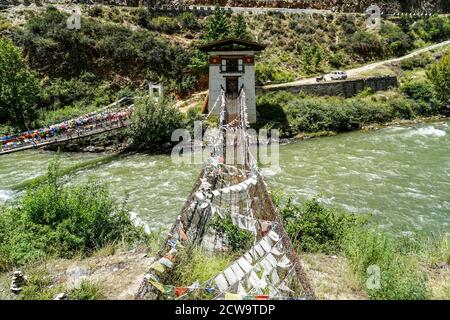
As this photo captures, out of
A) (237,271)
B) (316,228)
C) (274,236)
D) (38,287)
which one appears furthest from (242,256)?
(316,228)

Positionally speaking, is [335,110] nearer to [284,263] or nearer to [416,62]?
[416,62]

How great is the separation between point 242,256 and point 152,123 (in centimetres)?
1640

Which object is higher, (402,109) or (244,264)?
(402,109)

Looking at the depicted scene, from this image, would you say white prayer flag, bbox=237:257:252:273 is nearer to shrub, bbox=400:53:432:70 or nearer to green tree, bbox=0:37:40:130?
green tree, bbox=0:37:40:130

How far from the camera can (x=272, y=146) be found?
70.6 feet

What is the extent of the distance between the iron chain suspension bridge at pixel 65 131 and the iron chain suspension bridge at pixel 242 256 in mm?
12312

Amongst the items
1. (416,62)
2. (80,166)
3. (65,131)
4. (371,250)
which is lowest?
(80,166)

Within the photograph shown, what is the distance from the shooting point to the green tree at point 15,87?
70.2ft

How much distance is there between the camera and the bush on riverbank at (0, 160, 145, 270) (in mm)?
7383

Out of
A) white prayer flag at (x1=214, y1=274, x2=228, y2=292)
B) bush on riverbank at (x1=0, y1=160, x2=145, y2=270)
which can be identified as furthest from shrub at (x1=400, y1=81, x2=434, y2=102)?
white prayer flag at (x1=214, y1=274, x2=228, y2=292)

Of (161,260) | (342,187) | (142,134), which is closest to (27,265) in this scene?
(161,260)

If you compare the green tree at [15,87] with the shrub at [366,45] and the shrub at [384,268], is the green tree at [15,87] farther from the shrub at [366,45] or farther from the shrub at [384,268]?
the shrub at [366,45]

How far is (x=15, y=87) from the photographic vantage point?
2198cm

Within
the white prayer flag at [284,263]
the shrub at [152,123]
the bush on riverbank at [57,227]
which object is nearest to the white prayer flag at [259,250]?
the white prayer flag at [284,263]
